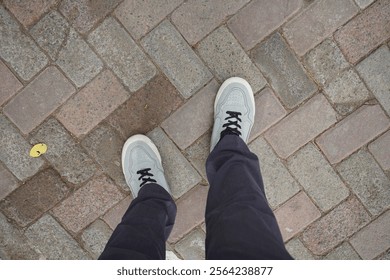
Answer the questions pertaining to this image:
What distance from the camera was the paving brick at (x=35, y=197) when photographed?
257 cm

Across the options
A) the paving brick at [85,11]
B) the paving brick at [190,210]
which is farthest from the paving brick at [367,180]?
the paving brick at [85,11]

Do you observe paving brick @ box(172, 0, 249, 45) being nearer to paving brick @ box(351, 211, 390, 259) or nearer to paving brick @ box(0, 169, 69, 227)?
paving brick @ box(0, 169, 69, 227)

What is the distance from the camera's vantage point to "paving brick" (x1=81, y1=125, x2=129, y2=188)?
251 cm

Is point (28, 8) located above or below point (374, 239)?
above

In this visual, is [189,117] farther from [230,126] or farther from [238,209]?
[238,209]

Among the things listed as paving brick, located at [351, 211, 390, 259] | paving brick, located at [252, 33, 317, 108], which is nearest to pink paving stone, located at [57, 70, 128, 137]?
paving brick, located at [252, 33, 317, 108]

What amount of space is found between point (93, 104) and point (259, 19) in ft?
3.73

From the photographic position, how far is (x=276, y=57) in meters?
2.43

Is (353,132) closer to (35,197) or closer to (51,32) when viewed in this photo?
(51,32)

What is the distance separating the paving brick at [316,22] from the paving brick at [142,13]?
712 mm

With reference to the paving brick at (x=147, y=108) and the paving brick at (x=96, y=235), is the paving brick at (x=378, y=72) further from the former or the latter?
the paving brick at (x=96, y=235)

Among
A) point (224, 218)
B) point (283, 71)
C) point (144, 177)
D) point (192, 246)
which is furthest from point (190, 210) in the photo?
point (283, 71)

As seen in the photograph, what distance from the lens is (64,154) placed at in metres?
2.53

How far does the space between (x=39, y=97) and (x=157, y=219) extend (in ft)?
3.53
